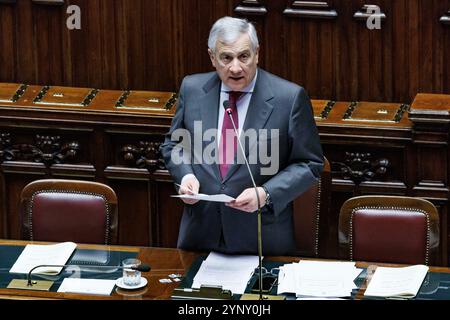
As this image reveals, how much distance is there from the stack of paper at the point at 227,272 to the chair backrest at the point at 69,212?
66cm

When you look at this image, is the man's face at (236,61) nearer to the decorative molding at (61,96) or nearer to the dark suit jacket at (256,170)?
the dark suit jacket at (256,170)

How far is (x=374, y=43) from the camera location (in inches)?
312

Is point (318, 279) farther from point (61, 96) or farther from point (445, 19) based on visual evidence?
point (61, 96)

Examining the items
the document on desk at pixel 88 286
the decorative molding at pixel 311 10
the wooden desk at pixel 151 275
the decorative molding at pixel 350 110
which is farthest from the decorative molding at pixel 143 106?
the document on desk at pixel 88 286

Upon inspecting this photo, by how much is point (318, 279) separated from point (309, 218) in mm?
713

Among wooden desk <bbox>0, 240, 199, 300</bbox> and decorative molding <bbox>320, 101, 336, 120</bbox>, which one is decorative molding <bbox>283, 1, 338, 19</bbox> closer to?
decorative molding <bbox>320, 101, 336, 120</bbox>

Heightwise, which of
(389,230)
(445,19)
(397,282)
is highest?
(445,19)

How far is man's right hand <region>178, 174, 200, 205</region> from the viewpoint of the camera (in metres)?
5.96

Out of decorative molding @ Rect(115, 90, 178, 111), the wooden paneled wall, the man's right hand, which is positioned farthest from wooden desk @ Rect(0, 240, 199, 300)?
the wooden paneled wall

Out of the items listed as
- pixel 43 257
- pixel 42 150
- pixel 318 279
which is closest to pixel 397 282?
pixel 318 279

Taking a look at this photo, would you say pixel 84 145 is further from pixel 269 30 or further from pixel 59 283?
pixel 59 283

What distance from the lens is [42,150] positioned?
8.15 meters

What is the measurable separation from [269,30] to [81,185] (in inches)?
76.0

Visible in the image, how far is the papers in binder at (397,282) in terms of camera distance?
19.1ft
